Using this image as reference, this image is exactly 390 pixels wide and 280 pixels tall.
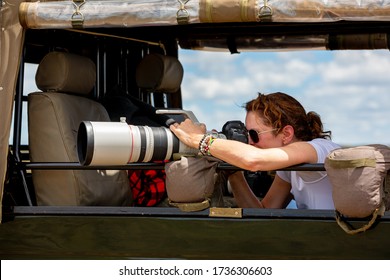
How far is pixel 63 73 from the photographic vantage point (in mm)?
4508

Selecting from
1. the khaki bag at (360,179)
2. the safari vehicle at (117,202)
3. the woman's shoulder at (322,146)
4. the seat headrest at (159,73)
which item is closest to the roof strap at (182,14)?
the safari vehicle at (117,202)

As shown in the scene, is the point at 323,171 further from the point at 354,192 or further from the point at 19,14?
the point at 19,14

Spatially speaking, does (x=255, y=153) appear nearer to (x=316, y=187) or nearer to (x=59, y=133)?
(x=316, y=187)

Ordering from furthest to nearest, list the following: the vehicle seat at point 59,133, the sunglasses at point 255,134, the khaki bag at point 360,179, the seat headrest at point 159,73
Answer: the seat headrest at point 159,73 < the vehicle seat at point 59,133 < the sunglasses at point 255,134 < the khaki bag at point 360,179

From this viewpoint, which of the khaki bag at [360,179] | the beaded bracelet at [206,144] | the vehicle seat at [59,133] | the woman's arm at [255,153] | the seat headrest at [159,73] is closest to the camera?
the khaki bag at [360,179]

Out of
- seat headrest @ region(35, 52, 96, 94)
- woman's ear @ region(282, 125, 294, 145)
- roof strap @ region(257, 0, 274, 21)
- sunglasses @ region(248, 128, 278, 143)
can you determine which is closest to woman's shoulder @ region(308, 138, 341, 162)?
woman's ear @ region(282, 125, 294, 145)

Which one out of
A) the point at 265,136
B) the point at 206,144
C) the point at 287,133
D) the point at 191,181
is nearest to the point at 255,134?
the point at 265,136

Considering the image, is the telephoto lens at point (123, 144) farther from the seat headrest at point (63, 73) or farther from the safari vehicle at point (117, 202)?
the seat headrest at point (63, 73)

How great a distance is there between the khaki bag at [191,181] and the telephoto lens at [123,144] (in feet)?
0.24

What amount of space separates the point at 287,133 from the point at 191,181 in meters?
0.53

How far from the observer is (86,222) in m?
3.94

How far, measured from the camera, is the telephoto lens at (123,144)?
3.61m
